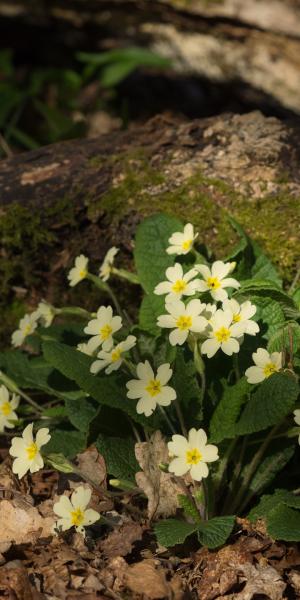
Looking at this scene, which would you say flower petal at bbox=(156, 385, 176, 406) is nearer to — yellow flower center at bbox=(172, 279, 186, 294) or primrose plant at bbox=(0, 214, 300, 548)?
primrose plant at bbox=(0, 214, 300, 548)

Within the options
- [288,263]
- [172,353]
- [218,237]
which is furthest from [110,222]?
[172,353]

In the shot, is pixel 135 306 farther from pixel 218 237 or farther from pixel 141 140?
pixel 141 140

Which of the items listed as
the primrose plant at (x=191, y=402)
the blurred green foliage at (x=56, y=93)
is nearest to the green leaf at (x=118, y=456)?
the primrose plant at (x=191, y=402)

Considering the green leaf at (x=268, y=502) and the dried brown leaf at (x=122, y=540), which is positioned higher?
the dried brown leaf at (x=122, y=540)

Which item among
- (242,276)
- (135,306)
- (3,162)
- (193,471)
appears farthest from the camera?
(3,162)

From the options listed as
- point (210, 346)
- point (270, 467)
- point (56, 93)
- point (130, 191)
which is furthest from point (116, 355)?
point (56, 93)

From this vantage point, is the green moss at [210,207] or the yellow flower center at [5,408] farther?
the green moss at [210,207]

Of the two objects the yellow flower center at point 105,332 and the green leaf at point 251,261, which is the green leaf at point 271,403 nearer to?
the yellow flower center at point 105,332
